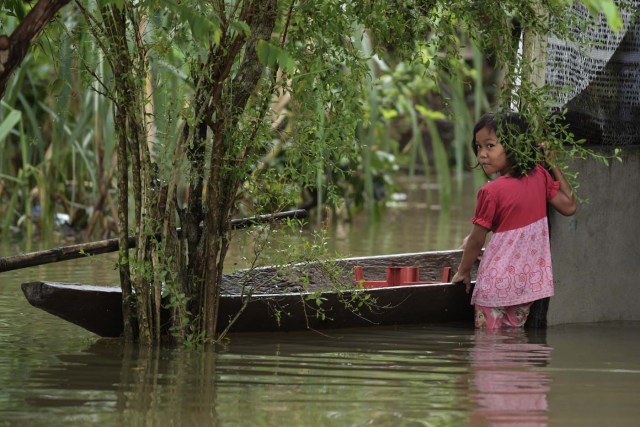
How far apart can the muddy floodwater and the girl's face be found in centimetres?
83

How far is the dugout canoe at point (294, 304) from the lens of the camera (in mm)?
5131

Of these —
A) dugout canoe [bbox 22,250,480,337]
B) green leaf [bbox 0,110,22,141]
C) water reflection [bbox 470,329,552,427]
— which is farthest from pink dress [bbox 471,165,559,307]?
green leaf [bbox 0,110,22,141]

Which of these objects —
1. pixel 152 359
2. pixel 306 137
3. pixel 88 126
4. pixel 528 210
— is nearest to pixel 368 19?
pixel 306 137

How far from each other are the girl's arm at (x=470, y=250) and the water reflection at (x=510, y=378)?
0.32 m

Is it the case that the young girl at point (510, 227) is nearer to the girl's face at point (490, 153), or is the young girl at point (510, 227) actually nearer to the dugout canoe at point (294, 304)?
the girl's face at point (490, 153)

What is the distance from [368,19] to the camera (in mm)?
5031

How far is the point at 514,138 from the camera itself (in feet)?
17.3

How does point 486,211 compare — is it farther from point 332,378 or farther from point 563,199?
point 332,378

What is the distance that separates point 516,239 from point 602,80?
1028mm

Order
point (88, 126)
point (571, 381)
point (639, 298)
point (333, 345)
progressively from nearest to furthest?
point (571, 381)
point (333, 345)
point (639, 298)
point (88, 126)

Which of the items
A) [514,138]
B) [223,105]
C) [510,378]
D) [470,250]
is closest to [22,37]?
[223,105]

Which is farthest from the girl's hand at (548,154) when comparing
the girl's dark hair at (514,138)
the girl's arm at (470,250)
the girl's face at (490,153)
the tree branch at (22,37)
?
the tree branch at (22,37)

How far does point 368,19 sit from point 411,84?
7.01 meters

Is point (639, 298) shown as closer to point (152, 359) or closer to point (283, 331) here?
point (283, 331)
